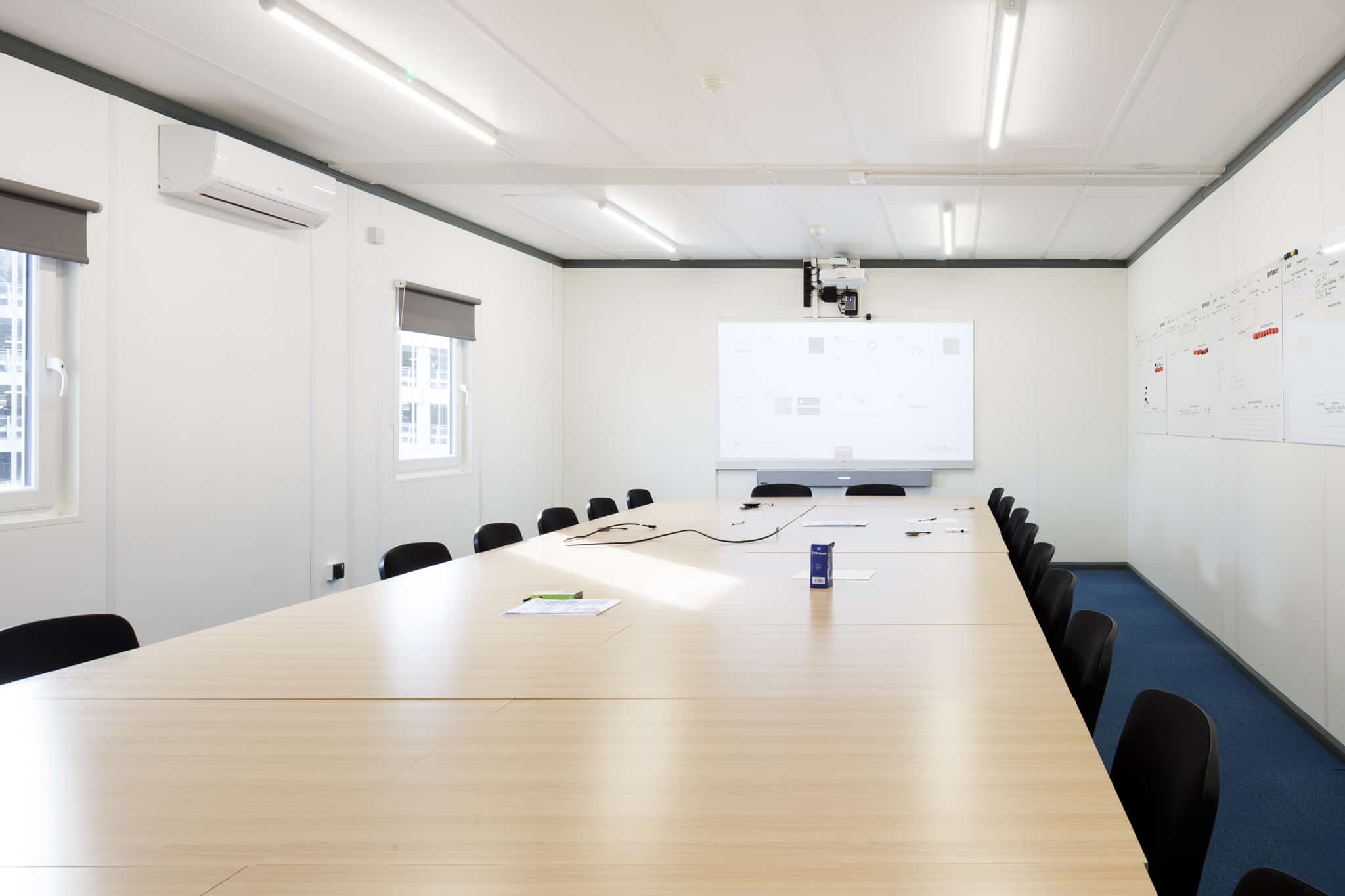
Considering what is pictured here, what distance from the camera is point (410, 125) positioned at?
15.2 ft

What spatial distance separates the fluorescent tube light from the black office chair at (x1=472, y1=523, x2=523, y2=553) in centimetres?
269

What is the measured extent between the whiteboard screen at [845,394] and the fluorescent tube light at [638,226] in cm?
123

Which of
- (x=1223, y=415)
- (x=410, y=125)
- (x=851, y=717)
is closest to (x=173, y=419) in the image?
(x=410, y=125)

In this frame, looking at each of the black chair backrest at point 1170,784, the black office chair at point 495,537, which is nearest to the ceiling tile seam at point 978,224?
the black office chair at point 495,537

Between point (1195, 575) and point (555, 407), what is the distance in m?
5.60

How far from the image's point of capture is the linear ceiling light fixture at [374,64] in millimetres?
3277

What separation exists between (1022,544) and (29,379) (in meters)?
4.82

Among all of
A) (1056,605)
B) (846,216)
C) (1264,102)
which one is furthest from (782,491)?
(1056,605)

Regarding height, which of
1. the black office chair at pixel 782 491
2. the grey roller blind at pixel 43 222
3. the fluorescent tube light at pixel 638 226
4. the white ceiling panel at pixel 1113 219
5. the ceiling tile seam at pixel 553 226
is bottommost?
the black office chair at pixel 782 491

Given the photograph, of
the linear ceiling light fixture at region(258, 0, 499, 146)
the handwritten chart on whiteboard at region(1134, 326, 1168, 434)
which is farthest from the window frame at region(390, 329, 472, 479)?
the handwritten chart on whiteboard at region(1134, 326, 1168, 434)

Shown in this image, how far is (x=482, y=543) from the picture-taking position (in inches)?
177

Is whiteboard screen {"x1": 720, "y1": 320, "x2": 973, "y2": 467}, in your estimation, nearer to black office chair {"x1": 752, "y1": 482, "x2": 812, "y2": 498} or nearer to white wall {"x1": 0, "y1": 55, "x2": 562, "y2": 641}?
black office chair {"x1": 752, "y1": 482, "x2": 812, "y2": 498}

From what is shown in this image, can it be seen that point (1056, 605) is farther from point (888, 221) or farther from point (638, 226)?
point (638, 226)

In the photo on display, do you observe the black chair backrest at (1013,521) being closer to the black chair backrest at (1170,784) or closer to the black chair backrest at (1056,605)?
the black chair backrest at (1056,605)
